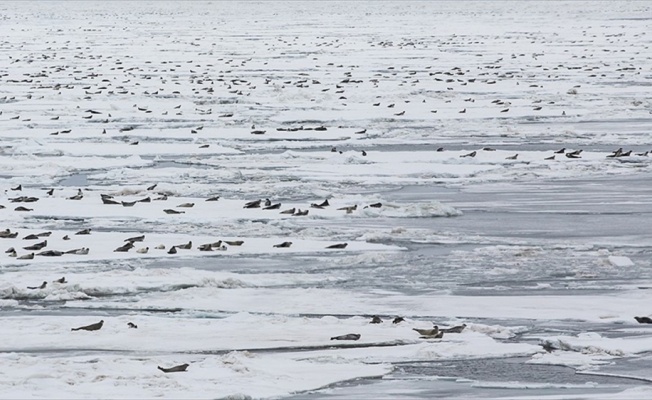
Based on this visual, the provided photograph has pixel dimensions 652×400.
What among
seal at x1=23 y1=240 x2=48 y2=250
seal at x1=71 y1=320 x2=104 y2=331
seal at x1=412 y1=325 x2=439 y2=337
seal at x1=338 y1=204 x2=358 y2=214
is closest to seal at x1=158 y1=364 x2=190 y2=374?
seal at x1=71 y1=320 x2=104 y2=331

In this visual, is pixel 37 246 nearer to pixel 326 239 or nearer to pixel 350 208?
pixel 326 239

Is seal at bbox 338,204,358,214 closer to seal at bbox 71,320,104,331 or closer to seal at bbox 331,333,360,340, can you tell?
seal at bbox 331,333,360,340

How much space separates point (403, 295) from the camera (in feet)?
25.6

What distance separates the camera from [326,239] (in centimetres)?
951

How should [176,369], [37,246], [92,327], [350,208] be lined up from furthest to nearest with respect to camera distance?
[350,208] → [37,246] → [92,327] → [176,369]

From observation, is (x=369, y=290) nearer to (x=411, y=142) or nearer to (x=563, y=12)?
(x=411, y=142)

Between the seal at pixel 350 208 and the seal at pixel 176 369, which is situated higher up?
the seal at pixel 350 208

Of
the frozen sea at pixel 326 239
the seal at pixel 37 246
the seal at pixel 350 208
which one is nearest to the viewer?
the frozen sea at pixel 326 239

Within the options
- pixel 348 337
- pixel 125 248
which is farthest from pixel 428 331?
pixel 125 248

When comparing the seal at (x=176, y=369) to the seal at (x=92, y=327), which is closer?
the seal at (x=176, y=369)

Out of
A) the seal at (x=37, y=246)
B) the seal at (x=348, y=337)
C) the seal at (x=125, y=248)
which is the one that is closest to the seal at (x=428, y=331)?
the seal at (x=348, y=337)

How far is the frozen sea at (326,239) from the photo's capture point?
6.25m

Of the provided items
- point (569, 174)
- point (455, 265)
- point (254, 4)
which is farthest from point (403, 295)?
point (254, 4)

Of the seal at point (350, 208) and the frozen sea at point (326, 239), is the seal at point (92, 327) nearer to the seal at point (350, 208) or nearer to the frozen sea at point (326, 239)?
the frozen sea at point (326, 239)
